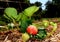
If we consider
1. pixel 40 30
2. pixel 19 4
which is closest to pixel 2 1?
pixel 19 4

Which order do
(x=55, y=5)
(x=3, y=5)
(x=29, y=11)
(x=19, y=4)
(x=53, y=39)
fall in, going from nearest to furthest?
(x=53, y=39) → (x=29, y=11) → (x=3, y=5) → (x=19, y=4) → (x=55, y=5)

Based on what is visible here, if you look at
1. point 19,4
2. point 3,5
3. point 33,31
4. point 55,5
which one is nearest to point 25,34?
point 33,31

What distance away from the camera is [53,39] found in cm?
94

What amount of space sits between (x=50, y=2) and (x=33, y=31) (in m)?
3.19

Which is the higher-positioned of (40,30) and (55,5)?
(40,30)

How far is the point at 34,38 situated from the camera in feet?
3.14

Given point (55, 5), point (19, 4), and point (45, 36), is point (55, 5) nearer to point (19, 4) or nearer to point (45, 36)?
point (19, 4)

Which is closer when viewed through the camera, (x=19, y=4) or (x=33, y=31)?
(x=33, y=31)

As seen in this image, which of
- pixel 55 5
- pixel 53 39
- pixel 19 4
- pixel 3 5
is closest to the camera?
pixel 53 39

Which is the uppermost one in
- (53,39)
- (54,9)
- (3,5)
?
(53,39)

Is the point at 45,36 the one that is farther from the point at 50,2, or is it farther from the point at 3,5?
the point at 50,2

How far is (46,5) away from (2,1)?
4.01 feet

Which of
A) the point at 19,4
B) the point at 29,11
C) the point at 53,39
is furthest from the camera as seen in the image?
the point at 19,4

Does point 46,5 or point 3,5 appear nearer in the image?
point 3,5
